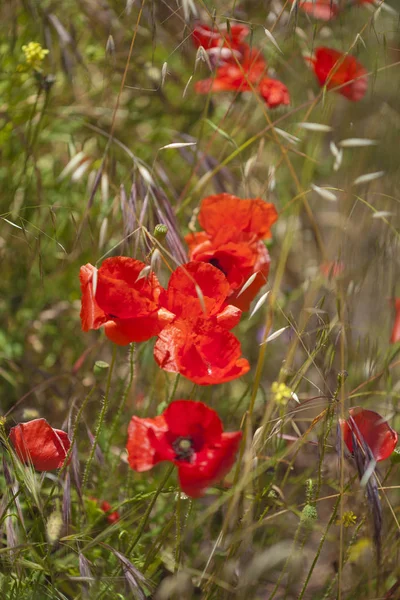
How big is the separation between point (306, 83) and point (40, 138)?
73cm

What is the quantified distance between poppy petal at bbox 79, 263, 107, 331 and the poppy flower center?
211 mm

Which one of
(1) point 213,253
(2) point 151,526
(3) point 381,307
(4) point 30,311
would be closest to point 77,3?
(4) point 30,311

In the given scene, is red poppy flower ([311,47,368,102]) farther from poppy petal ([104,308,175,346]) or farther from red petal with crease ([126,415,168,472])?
red petal with crease ([126,415,168,472])

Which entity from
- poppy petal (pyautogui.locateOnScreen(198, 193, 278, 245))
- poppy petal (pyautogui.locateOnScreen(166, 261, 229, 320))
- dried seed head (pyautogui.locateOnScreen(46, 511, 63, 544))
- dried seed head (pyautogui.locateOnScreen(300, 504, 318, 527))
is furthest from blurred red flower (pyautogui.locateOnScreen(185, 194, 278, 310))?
dried seed head (pyautogui.locateOnScreen(46, 511, 63, 544))

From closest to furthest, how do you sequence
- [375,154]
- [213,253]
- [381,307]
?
[213,253], [381,307], [375,154]

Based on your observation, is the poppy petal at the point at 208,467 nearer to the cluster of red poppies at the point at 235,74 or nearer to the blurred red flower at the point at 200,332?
the blurred red flower at the point at 200,332

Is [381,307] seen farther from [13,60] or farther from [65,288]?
[13,60]

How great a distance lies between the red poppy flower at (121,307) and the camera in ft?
3.40

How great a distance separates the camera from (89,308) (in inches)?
41.4

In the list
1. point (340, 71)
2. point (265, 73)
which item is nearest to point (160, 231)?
point (265, 73)

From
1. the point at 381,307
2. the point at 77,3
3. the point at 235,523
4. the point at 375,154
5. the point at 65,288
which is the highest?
the point at 77,3

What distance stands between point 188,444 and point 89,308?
0.82 ft

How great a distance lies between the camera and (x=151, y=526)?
1517mm

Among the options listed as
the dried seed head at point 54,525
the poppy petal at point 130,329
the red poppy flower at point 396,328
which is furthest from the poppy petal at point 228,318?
the red poppy flower at point 396,328
